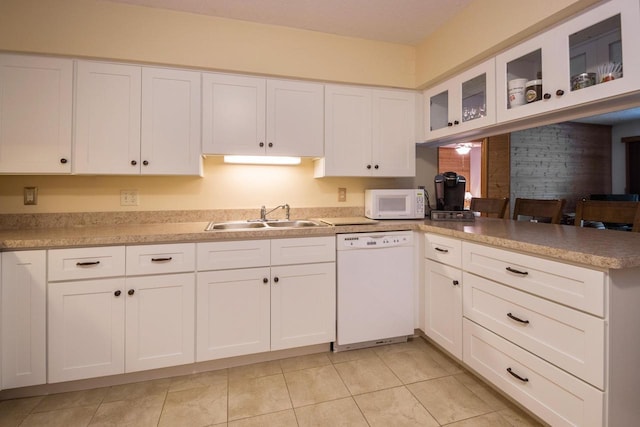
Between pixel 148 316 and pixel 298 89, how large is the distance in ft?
6.07

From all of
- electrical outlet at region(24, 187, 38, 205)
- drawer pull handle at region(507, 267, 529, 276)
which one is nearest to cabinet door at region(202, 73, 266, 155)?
electrical outlet at region(24, 187, 38, 205)

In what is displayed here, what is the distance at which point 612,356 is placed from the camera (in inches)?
45.0

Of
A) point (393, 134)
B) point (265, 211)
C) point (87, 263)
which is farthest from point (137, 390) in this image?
point (393, 134)

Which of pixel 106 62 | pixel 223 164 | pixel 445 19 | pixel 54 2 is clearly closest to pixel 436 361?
pixel 223 164

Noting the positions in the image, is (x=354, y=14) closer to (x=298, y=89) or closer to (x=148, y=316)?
(x=298, y=89)

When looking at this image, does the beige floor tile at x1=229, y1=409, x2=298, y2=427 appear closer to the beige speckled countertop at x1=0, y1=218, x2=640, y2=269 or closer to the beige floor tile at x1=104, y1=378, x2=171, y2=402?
the beige floor tile at x1=104, y1=378, x2=171, y2=402

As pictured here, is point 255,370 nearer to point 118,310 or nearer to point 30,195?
point 118,310

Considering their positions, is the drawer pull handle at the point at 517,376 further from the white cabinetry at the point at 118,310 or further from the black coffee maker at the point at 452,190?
the white cabinetry at the point at 118,310

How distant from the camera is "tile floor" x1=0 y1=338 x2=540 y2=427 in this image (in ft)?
5.02

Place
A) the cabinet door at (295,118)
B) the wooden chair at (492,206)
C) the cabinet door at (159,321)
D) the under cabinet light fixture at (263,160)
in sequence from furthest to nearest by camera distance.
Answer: the wooden chair at (492,206) < the under cabinet light fixture at (263,160) < the cabinet door at (295,118) < the cabinet door at (159,321)

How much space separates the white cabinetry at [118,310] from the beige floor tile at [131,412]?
18 cm

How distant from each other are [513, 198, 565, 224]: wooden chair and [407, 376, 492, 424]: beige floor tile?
1.36m

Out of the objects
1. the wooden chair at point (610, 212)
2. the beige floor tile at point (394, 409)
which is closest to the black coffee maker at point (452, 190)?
the wooden chair at point (610, 212)

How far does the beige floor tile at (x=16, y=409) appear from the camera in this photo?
1523 mm
